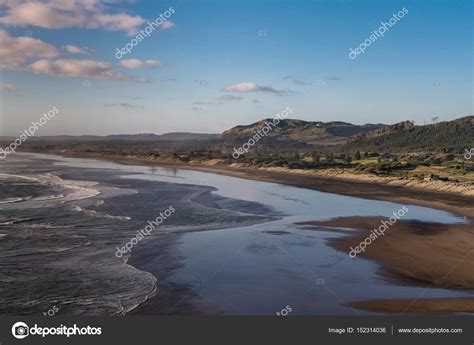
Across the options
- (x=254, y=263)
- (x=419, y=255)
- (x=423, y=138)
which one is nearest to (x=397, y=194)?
(x=419, y=255)

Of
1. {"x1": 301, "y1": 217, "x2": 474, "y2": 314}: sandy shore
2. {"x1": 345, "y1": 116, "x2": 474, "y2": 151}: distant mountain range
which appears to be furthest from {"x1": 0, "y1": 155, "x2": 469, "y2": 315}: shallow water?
{"x1": 345, "y1": 116, "x2": 474, "y2": 151}: distant mountain range

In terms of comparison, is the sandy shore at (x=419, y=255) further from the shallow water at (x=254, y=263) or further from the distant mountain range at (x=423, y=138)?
the distant mountain range at (x=423, y=138)

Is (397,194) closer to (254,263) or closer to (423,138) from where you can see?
(254,263)

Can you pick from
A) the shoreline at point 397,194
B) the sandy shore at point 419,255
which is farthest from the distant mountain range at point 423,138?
the sandy shore at point 419,255

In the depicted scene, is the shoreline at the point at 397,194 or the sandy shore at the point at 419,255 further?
the shoreline at the point at 397,194

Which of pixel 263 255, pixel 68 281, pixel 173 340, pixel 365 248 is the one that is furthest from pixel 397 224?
pixel 173 340

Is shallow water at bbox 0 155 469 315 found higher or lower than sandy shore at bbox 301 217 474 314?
lower

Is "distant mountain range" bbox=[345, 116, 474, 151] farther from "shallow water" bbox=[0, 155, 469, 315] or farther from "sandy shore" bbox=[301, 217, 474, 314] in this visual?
"shallow water" bbox=[0, 155, 469, 315]
